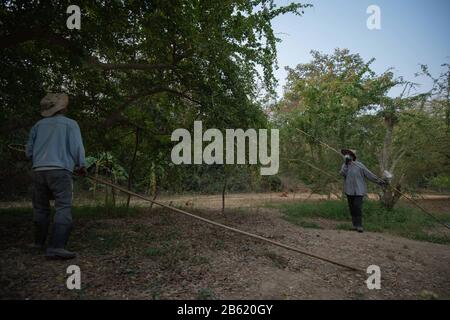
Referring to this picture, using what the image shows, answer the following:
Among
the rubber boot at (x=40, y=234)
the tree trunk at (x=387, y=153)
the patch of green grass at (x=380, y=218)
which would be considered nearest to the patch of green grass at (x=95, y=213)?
the rubber boot at (x=40, y=234)

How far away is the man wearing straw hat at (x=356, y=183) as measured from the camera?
294 inches

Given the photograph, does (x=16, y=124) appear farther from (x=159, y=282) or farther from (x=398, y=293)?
(x=398, y=293)

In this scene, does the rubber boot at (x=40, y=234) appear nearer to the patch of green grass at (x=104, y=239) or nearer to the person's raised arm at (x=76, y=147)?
the patch of green grass at (x=104, y=239)

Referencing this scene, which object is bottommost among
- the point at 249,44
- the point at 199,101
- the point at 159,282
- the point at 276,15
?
the point at 159,282

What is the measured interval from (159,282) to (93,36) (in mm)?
3704

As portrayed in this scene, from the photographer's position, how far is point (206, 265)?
412 centimetres

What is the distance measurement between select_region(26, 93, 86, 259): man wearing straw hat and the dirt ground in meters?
0.39

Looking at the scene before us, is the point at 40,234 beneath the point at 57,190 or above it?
beneath

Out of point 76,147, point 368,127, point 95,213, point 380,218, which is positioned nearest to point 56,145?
point 76,147

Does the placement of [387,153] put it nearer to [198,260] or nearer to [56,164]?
[198,260]

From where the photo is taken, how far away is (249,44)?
588cm

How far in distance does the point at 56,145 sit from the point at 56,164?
231 millimetres
